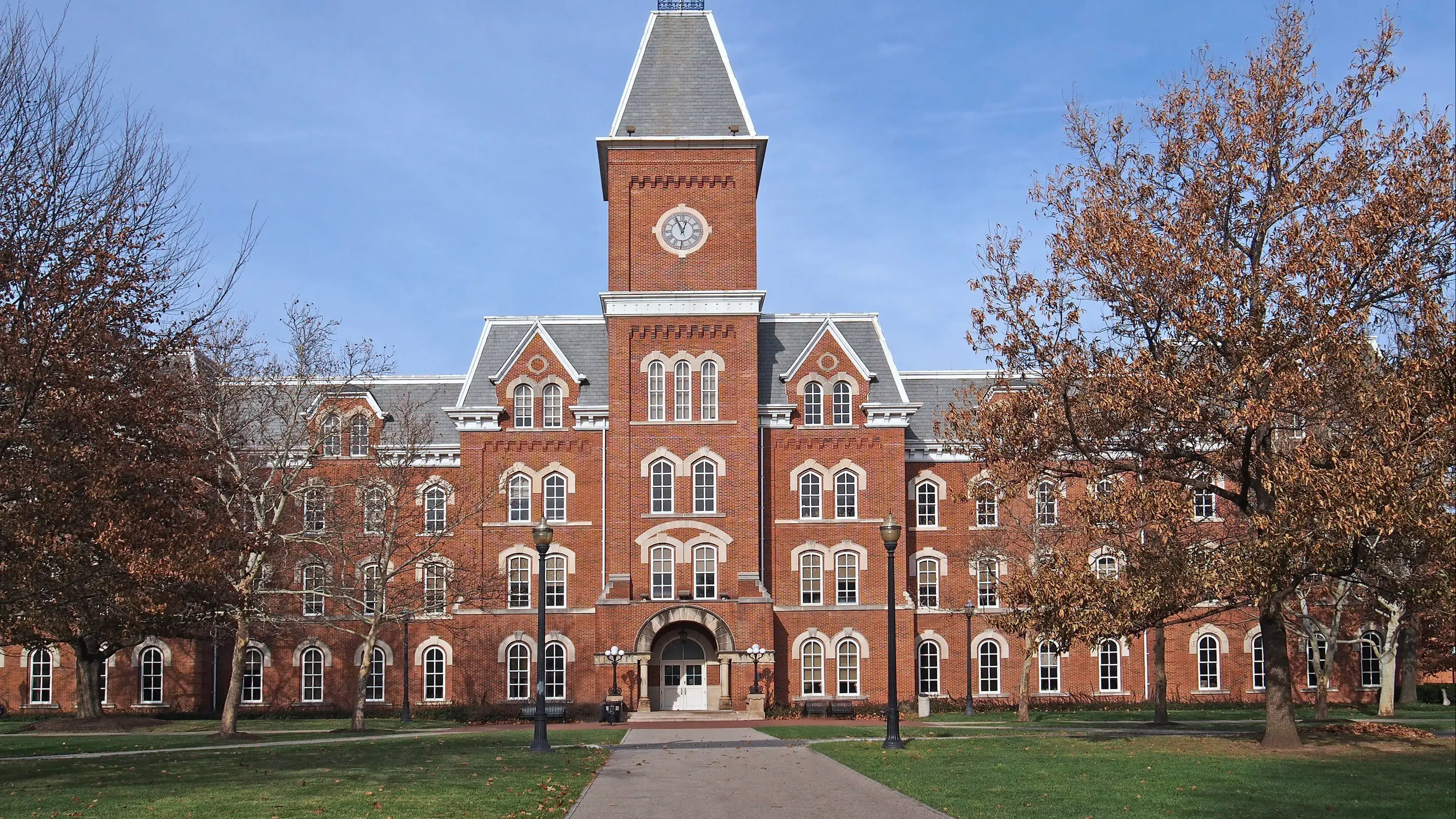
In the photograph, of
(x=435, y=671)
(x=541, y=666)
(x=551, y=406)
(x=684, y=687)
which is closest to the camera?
(x=541, y=666)

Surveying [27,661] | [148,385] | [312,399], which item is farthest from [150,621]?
[27,661]

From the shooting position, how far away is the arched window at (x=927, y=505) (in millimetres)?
50719

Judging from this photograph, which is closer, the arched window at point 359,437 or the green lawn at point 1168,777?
the green lawn at point 1168,777

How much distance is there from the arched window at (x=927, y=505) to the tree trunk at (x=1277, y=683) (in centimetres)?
2366

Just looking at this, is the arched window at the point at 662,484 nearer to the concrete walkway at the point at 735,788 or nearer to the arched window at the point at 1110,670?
the arched window at the point at 1110,670

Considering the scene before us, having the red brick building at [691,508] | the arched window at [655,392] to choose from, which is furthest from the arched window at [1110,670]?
the arched window at [655,392]

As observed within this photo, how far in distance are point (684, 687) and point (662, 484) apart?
7.06 metres

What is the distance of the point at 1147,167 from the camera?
1044 inches

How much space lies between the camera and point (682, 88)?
4772 cm

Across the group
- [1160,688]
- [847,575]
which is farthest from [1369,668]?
[847,575]

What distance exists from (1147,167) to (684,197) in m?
22.6

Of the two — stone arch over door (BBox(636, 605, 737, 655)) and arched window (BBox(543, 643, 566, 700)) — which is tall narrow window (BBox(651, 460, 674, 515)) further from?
arched window (BBox(543, 643, 566, 700))

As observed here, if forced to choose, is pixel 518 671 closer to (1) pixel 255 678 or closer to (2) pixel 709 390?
(1) pixel 255 678

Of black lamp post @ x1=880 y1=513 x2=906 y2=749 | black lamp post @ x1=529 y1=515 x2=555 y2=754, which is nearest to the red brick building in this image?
black lamp post @ x1=529 y1=515 x2=555 y2=754
